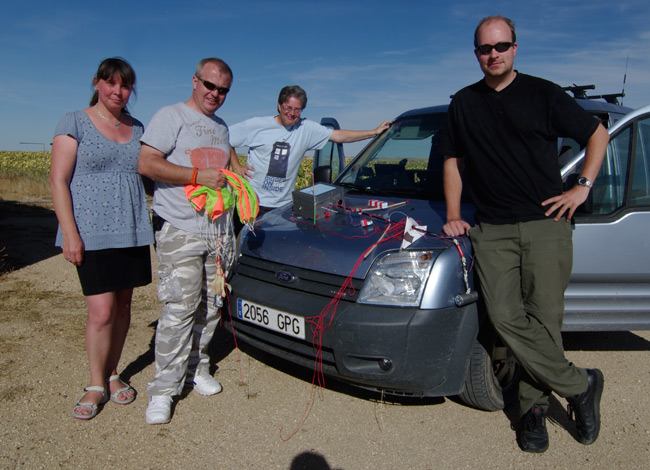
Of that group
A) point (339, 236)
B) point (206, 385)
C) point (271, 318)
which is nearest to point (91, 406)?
point (206, 385)

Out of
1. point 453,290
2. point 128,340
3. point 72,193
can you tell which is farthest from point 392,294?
point 128,340

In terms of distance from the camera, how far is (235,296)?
3.49 meters

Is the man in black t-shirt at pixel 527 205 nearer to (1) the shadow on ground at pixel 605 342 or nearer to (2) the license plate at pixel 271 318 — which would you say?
(2) the license plate at pixel 271 318

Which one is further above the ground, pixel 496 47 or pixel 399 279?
pixel 496 47

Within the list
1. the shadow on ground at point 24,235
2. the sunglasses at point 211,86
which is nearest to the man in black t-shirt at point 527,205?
the sunglasses at point 211,86

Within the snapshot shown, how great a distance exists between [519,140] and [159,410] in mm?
2552

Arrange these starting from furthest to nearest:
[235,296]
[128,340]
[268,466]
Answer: [128,340], [235,296], [268,466]

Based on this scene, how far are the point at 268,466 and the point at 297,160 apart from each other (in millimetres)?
2664

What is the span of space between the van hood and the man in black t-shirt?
0.38 m

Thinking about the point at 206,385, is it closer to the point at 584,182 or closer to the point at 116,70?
the point at 116,70

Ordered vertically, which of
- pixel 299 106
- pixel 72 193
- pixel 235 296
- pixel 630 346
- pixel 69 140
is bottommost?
pixel 630 346

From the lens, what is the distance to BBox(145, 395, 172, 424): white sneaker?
313cm

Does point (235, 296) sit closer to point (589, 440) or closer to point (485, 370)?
point (485, 370)

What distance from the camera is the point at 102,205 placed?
3098mm
